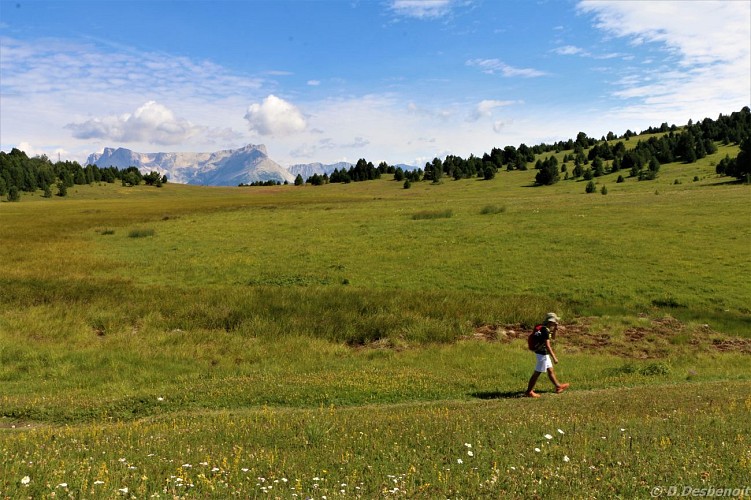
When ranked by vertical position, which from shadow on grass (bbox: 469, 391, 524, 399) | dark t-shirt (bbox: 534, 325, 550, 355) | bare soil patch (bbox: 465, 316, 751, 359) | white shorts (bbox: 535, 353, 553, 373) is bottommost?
bare soil patch (bbox: 465, 316, 751, 359)

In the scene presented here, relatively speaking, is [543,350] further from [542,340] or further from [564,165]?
[564,165]

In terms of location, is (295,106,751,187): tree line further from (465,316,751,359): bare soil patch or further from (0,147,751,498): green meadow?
(465,316,751,359): bare soil patch

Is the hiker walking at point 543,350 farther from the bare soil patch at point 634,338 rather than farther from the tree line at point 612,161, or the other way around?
the tree line at point 612,161

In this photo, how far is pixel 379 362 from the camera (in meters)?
19.3

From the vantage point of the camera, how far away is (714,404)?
11312 mm

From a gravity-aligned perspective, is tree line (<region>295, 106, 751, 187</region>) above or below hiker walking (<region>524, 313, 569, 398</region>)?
above

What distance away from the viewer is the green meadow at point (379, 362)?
7.46 m

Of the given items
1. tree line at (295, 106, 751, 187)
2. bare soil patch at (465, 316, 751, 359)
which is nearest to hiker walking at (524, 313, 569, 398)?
bare soil patch at (465, 316, 751, 359)

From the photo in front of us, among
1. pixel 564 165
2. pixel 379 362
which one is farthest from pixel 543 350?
pixel 564 165

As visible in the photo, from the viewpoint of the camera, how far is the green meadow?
24.5 ft

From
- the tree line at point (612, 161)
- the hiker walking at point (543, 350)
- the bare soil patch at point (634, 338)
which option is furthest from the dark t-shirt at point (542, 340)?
the tree line at point (612, 161)

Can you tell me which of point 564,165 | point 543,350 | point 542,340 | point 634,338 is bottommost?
point 634,338

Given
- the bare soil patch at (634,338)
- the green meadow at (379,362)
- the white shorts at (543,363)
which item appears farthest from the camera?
the bare soil patch at (634,338)

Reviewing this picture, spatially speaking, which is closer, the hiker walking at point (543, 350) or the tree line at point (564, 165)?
the hiker walking at point (543, 350)
